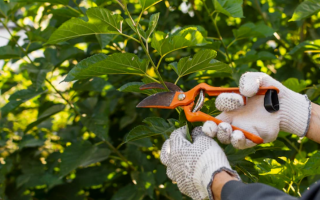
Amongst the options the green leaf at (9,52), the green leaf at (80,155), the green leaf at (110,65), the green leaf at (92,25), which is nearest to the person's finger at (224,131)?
the green leaf at (110,65)

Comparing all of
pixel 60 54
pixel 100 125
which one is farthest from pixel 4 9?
pixel 100 125

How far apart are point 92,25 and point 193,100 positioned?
1.21ft

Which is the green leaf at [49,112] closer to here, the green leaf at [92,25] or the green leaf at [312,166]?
the green leaf at [92,25]

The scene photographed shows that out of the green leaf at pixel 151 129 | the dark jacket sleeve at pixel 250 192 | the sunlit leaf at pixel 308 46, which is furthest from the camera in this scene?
the sunlit leaf at pixel 308 46

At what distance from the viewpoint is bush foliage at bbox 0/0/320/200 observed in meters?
1.51

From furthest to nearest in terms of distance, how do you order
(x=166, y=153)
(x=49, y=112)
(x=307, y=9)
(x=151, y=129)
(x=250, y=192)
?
(x=49, y=112)
(x=307, y=9)
(x=151, y=129)
(x=166, y=153)
(x=250, y=192)

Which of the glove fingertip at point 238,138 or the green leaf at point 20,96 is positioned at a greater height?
the glove fingertip at point 238,138

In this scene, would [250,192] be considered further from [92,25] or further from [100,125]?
[100,125]

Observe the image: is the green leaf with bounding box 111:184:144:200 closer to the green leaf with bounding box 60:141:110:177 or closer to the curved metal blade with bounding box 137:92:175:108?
the green leaf with bounding box 60:141:110:177

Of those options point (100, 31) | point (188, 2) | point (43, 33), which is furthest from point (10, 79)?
point (100, 31)

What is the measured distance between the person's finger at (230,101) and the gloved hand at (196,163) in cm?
10

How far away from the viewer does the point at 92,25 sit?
121 cm

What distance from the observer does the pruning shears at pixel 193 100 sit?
3.76ft

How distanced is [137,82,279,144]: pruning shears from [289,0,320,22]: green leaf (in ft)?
1.56
